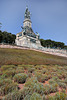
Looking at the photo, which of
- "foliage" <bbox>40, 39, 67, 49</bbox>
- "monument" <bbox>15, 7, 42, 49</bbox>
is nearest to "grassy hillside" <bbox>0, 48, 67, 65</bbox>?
"monument" <bbox>15, 7, 42, 49</bbox>

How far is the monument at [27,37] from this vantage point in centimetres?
4656

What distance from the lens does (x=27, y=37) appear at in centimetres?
4797

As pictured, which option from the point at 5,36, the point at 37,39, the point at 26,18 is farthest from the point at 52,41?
the point at 5,36

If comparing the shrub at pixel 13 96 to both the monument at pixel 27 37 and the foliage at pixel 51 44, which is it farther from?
the foliage at pixel 51 44

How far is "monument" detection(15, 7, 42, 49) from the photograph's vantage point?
4656 cm

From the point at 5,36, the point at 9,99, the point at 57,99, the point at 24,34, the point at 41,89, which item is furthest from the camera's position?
the point at 5,36

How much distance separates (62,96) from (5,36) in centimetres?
5888

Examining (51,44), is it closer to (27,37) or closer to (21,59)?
(27,37)

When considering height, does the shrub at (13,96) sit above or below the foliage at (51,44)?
below

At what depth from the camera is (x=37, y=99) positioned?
311 cm

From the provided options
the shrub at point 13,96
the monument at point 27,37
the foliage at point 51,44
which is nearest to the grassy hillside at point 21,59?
the shrub at point 13,96

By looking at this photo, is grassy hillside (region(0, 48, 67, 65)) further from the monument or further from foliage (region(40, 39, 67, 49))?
foliage (region(40, 39, 67, 49))

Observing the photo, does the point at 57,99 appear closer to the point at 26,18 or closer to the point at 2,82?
the point at 2,82

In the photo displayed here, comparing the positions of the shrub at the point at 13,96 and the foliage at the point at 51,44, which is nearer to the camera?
the shrub at the point at 13,96
